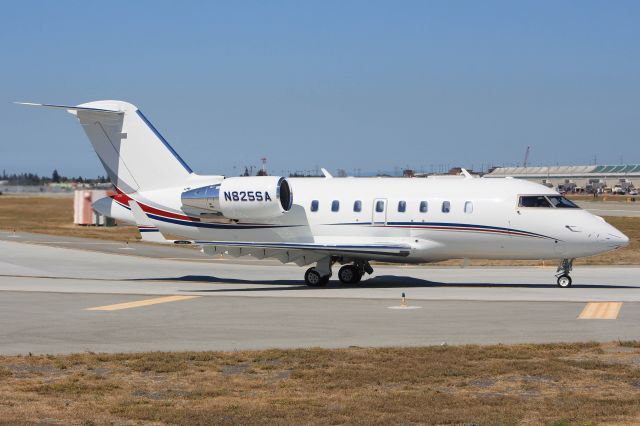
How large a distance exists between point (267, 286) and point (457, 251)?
6.18 metres

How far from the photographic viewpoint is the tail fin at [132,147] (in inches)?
1284

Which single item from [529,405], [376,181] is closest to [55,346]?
[529,405]

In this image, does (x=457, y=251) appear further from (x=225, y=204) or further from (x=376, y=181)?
(x=225, y=204)

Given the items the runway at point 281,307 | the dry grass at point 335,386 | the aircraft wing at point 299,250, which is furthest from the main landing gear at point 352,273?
the dry grass at point 335,386

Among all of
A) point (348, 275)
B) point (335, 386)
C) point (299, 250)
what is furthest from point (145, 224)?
point (335, 386)

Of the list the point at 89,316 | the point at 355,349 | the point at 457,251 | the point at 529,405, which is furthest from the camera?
the point at 457,251

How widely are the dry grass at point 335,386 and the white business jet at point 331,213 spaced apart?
38.7 ft

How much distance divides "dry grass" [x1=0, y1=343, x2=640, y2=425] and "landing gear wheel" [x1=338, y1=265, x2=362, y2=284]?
14.0 meters

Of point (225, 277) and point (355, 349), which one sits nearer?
point (355, 349)

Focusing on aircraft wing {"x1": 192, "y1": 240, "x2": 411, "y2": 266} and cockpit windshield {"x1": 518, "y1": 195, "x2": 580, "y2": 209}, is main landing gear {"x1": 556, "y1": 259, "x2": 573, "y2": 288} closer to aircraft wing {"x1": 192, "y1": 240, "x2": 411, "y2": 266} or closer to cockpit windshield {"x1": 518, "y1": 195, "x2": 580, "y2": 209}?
cockpit windshield {"x1": 518, "y1": 195, "x2": 580, "y2": 209}

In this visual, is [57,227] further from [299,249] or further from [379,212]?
[379,212]

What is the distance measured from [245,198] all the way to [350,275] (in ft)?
13.9

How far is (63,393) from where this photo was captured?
14.2m

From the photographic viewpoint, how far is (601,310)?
23.7 metres
